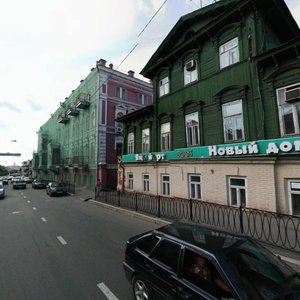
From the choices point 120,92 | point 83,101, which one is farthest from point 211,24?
point 83,101

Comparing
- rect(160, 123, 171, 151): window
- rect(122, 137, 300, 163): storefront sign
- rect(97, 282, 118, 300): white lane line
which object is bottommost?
rect(97, 282, 118, 300): white lane line

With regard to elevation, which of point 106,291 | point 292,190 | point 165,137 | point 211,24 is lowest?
point 106,291

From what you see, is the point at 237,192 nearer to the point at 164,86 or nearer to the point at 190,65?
the point at 190,65

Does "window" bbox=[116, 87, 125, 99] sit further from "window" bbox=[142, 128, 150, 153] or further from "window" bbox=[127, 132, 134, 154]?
"window" bbox=[142, 128, 150, 153]

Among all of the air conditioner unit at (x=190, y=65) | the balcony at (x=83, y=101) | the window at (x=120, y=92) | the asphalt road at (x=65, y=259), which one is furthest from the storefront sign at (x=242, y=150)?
the balcony at (x=83, y=101)

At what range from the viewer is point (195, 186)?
1264cm

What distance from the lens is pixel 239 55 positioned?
10984 millimetres

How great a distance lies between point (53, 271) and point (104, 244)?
1.97m

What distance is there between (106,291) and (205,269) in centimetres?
235

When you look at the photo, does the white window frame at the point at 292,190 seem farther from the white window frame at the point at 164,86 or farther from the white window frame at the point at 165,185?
the white window frame at the point at 164,86

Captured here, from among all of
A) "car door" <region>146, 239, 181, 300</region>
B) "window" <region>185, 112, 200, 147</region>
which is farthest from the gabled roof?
"car door" <region>146, 239, 181, 300</region>

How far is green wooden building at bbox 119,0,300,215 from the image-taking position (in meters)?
9.05

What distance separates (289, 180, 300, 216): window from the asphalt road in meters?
5.95

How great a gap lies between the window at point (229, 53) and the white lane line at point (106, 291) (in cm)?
1156
